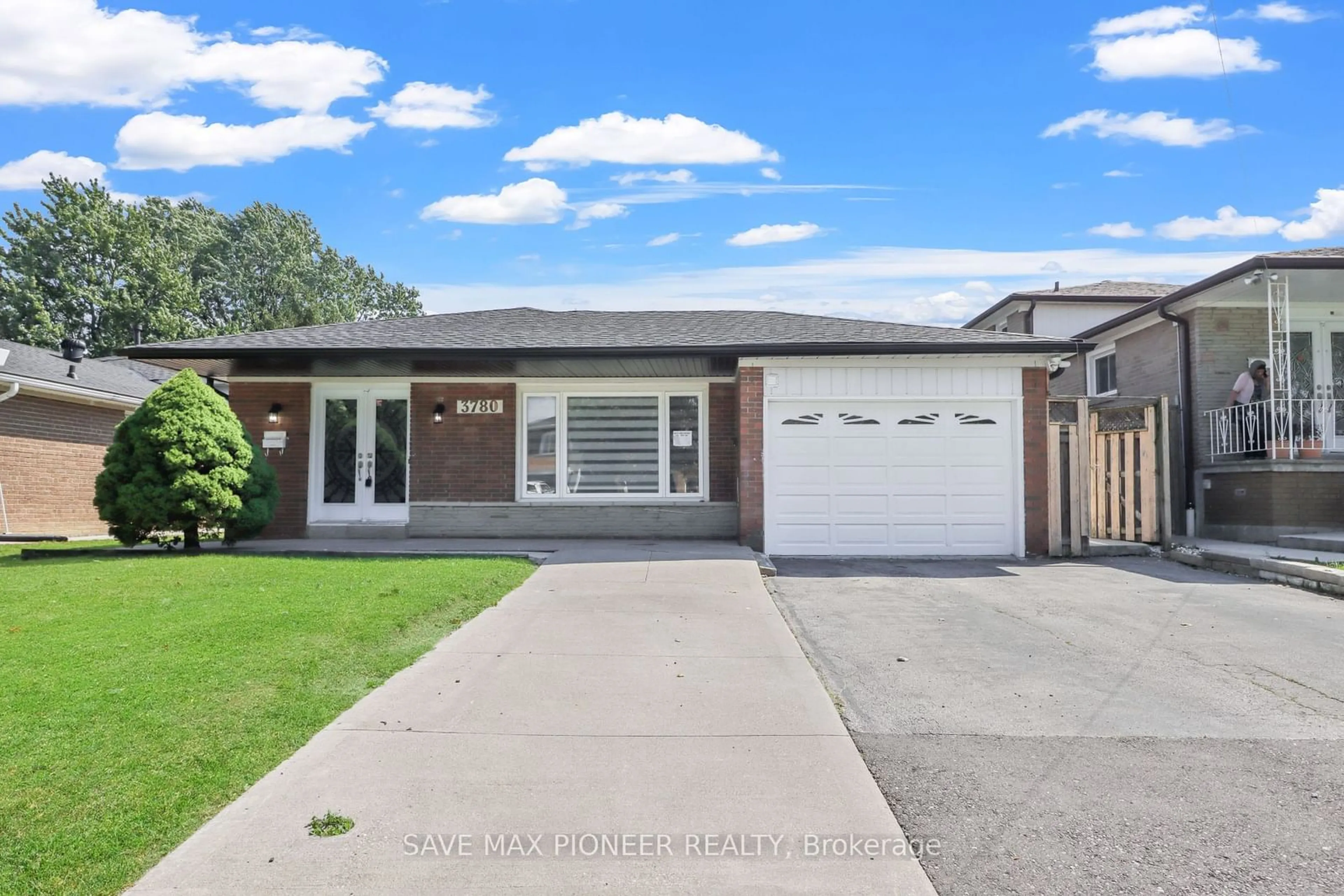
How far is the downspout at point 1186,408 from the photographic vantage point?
47.9ft

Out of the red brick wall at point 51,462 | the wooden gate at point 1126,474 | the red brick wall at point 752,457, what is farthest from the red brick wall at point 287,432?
the wooden gate at point 1126,474

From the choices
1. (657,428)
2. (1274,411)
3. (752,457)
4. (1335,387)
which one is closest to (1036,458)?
(752,457)

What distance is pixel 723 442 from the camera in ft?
43.8

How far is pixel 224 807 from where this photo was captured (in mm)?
3197

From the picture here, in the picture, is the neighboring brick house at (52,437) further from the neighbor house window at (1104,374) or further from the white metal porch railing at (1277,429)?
the neighbor house window at (1104,374)

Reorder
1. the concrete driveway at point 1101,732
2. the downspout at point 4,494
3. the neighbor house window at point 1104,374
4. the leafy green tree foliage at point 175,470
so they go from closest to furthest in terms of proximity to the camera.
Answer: the concrete driveway at point 1101,732, the leafy green tree foliage at point 175,470, the downspout at point 4,494, the neighbor house window at point 1104,374

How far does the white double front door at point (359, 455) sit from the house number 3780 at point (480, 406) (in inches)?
34.9

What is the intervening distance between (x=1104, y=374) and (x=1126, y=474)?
718cm

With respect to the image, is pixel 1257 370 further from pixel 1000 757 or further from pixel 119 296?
pixel 119 296

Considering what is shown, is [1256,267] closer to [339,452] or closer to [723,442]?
[723,442]

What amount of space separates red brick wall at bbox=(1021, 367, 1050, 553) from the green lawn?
725cm

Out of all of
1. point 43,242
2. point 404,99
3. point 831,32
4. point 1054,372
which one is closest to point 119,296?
point 43,242

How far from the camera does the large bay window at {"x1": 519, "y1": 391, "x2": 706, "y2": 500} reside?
13.4 m

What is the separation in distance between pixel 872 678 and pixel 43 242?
44238 millimetres
